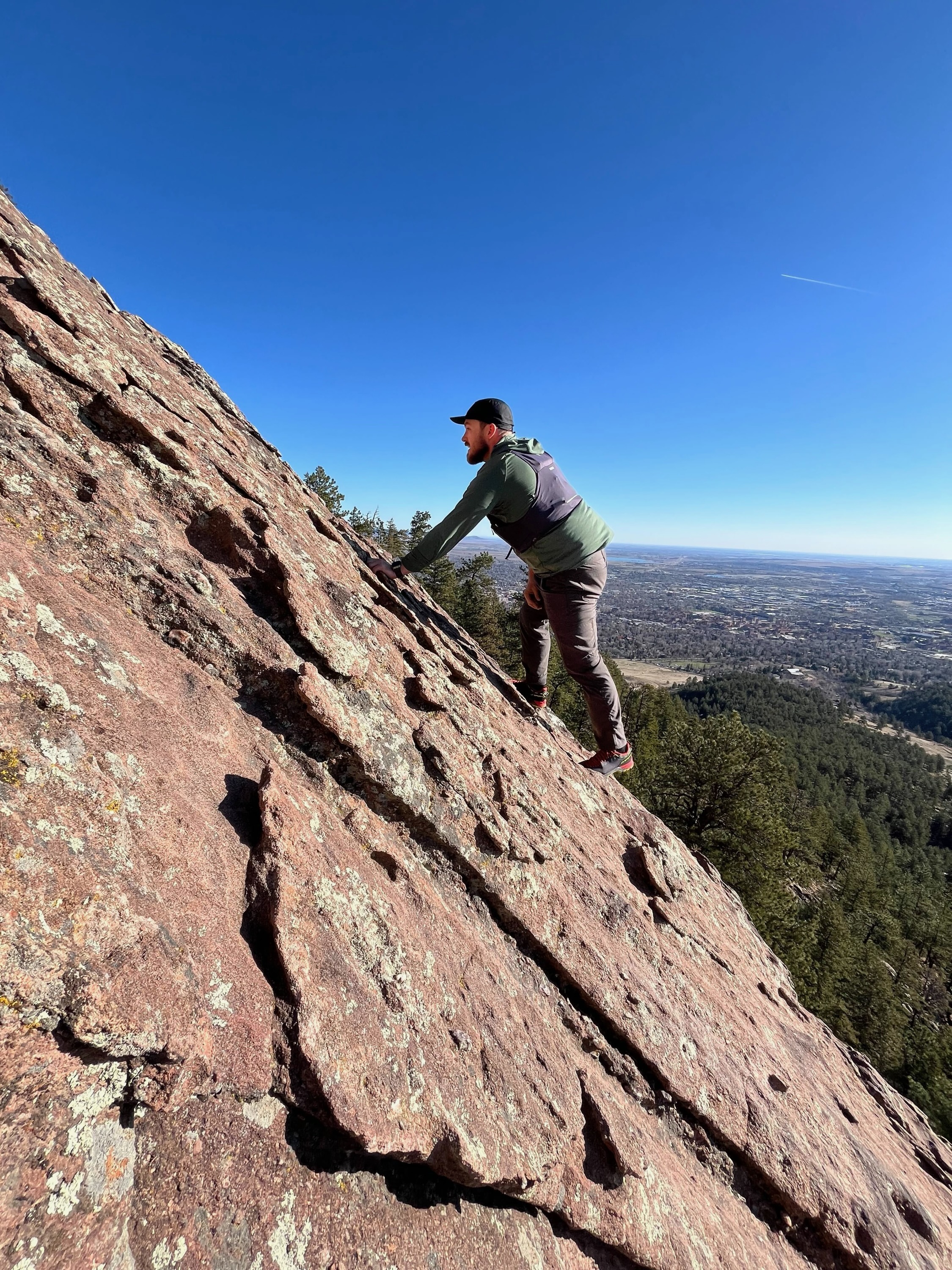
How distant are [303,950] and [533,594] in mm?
5535

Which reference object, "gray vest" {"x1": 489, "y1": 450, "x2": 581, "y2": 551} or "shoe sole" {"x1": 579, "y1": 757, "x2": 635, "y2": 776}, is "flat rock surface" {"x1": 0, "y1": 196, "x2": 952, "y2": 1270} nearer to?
"shoe sole" {"x1": 579, "y1": 757, "x2": 635, "y2": 776}

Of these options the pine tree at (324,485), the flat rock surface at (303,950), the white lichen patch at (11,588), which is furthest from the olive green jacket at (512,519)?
the pine tree at (324,485)

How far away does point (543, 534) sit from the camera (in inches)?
242

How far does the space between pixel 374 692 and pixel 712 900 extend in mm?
6845

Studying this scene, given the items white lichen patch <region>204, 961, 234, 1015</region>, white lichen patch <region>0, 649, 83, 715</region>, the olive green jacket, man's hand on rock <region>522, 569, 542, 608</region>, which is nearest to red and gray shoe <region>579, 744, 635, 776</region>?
man's hand on rock <region>522, 569, 542, 608</region>

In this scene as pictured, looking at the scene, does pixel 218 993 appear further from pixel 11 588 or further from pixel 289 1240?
pixel 11 588

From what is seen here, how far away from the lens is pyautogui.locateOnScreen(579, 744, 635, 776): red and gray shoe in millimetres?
7551

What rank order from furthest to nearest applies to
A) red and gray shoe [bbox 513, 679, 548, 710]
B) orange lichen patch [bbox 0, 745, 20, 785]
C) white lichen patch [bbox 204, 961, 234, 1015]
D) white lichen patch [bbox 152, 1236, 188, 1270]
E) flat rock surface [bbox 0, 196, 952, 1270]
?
red and gray shoe [bbox 513, 679, 548, 710] → white lichen patch [bbox 204, 961, 234, 1015] → orange lichen patch [bbox 0, 745, 20, 785] → flat rock surface [bbox 0, 196, 952, 1270] → white lichen patch [bbox 152, 1236, 188, 1270]

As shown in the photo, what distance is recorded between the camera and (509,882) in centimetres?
484

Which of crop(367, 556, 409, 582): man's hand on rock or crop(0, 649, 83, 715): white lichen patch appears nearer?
crop(0, 649, 83, 715): white lichen patch

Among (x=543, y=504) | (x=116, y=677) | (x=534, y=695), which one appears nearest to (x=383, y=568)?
(x=543, y=504)

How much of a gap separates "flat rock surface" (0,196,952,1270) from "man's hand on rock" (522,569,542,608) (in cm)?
166

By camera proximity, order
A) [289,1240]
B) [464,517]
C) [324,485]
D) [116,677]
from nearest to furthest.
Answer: [289,1240] → [116,677] → [464,517] → [324,485]

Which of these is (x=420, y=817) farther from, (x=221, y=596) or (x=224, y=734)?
(x=221, y=596)
